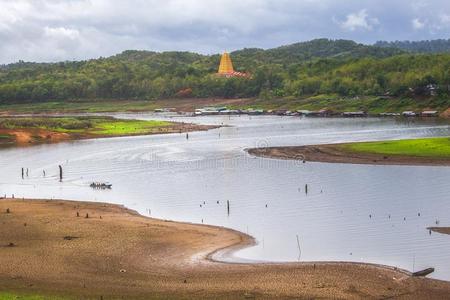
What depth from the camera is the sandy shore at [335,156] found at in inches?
3612

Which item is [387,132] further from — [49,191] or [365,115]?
[49,191]

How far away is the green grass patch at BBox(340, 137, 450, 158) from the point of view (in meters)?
95.7

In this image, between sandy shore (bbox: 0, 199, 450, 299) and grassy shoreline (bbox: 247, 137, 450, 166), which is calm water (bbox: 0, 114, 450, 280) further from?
grassy shoreline (bbox: 247, 137, 450, 166)

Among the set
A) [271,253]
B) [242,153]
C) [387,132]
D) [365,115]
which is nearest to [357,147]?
[242,153]

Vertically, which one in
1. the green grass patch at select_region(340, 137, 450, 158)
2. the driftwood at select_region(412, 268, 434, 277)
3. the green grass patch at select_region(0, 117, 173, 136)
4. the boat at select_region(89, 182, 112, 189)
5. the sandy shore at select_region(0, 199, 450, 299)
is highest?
the green grass patch at select_region(0, 117, 173, 136)

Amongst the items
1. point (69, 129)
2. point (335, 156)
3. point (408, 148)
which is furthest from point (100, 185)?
point (69, 129)

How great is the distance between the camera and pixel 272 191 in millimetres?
74625

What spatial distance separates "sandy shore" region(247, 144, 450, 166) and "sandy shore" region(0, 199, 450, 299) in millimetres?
41786

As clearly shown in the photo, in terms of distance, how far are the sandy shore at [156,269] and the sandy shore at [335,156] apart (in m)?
41.8

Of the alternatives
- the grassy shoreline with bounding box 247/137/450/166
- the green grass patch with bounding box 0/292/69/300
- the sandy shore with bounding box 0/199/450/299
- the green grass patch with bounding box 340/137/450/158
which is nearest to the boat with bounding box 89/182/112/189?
the sandy shore with bounding box 0/199/450/299

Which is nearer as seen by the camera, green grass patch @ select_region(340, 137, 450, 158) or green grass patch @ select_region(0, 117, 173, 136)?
green grass patch @ select_region(340, 137, 450, 158)

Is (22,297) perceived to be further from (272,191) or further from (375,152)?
(375,152)

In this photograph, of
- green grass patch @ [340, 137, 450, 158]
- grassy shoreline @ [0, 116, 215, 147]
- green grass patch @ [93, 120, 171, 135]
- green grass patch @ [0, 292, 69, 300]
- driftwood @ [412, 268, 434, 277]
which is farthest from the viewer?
green grass patch @ [93, 120, 171, 135]

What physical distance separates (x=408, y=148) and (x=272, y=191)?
33.3m
